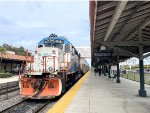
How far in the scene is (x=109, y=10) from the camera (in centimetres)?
779

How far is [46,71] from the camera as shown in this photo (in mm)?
12680

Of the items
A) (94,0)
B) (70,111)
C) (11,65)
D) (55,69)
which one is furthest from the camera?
(11,65)

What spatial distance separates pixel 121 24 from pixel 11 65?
37669 mm

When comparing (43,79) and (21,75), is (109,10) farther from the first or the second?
(21,75)

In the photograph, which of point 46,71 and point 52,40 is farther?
point 52,40

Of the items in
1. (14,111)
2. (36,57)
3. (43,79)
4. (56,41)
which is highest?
(56,41)

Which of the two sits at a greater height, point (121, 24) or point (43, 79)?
point (121, 24)

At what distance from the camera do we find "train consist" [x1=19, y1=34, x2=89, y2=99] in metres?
12.0

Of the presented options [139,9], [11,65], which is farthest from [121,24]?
[11,65]

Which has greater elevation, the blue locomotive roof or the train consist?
the blue locomotive roof

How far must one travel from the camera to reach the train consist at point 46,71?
1204cm

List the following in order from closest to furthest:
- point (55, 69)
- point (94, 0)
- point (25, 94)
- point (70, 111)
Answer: point (94, 0), point (70, 111), point (25, 94), point (55, 69)

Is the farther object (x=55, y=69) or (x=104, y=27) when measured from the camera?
(x=55, y=69)

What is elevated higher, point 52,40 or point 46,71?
Answer: point 52,40
